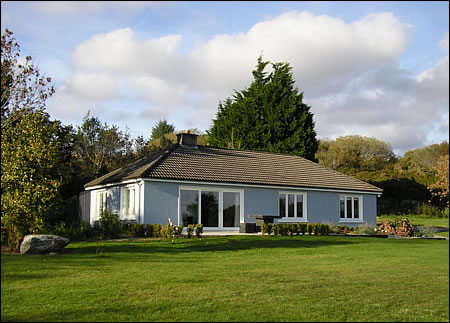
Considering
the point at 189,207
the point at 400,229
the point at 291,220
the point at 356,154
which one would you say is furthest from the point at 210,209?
the point at 356,154

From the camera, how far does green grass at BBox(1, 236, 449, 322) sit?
806cm

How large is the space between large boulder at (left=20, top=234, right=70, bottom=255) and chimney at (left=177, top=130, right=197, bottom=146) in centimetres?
1612

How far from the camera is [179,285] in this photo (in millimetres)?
10383

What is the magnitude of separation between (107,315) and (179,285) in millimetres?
2650

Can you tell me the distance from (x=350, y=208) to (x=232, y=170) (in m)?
8.52

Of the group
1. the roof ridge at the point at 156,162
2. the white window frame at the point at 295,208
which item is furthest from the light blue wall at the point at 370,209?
the roof ridge at the point at 156,162

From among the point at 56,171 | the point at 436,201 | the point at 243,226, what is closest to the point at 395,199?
the point at 436,201

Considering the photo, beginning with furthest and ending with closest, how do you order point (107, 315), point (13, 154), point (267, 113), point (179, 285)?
1. point (267, 113)
2. point (13, 154)
3. point (179, 285)
4. point (107, 315)

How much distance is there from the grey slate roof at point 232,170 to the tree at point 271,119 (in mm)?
12919

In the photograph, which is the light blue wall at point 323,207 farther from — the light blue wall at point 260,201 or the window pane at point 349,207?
the light blue wall at point 260,201

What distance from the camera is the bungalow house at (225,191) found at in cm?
2439

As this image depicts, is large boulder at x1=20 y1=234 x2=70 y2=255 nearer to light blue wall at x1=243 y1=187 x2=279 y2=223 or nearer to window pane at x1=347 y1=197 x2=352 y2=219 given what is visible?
light blue wall at x1=243 y1=187 x2=279 y2=223

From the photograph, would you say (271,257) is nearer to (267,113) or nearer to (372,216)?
(372,216)

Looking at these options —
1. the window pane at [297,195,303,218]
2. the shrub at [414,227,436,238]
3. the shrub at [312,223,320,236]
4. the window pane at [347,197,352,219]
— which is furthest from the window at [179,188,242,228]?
the shrub at [414,227,436,238]
